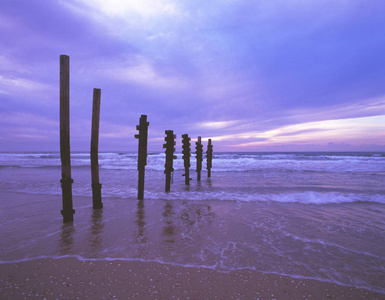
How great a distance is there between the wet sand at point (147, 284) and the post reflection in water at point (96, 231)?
2.13 ft

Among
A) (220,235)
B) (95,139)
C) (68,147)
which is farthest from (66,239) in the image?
(220,235)

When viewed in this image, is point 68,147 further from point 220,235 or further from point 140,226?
point 220,235

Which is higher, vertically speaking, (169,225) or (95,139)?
(95,139)

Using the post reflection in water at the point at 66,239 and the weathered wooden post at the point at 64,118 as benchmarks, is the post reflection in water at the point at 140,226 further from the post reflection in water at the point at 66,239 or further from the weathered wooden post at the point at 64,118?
the weathered wooden post at the point at 64,118

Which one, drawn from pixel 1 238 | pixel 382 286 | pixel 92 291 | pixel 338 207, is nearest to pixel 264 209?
pixel 338 207

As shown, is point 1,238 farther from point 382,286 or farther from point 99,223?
point 382,286

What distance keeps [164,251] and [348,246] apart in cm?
383

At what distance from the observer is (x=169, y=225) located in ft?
17.4

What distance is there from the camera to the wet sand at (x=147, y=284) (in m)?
2.54

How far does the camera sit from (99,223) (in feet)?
17.7

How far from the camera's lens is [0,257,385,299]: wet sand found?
254 cm

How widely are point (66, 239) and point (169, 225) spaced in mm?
2387

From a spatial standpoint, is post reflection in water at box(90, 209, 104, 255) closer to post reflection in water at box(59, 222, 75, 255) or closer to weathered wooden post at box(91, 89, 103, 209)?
post reflection in water at box(59, 222, 75, 255)

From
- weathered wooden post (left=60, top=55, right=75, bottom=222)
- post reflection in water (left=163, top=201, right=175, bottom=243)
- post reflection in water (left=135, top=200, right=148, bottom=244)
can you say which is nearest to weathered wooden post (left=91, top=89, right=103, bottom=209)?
weathered wooden post (left=60, top=55, right=75, bottom=222)
